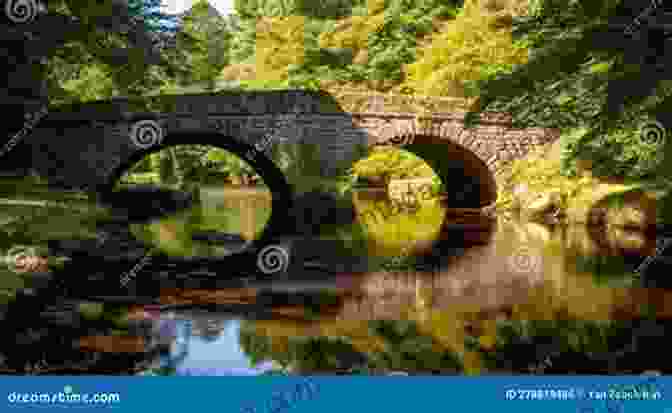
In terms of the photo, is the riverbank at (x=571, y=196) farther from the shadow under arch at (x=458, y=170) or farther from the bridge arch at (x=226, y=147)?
the bridge arch at (x=226, y=147)

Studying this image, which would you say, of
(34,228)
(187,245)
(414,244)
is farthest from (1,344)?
(414,244)

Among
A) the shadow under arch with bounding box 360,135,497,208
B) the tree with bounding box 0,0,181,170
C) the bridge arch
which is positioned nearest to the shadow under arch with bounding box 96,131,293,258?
the bridge arch

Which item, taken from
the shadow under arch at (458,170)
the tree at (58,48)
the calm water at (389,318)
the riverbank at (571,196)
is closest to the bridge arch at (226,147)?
the tree at (58,48)

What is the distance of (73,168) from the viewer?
1694 centimetres

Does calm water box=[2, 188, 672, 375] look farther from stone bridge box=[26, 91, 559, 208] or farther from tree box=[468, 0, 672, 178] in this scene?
stone bridge box=[26, 91, 559, 208]

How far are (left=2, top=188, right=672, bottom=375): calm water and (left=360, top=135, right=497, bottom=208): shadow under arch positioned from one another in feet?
21.6

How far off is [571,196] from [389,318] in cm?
1132

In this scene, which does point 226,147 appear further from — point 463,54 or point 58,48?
point 463,54

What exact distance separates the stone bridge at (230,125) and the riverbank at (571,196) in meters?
2.41

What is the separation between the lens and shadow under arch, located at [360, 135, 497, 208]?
20.0m

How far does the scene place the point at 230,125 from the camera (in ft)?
55.2

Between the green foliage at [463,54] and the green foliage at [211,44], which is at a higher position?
the green foliage at [211,44]

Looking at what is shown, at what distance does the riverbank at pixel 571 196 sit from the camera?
14.9m

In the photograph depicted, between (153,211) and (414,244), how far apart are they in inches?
393
